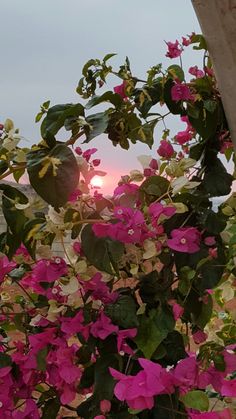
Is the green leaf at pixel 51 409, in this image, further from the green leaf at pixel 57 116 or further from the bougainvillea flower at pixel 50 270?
the green leaf at pixel 57 116

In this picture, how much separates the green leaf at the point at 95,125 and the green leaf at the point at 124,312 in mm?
241

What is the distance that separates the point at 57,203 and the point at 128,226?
4.3 inches

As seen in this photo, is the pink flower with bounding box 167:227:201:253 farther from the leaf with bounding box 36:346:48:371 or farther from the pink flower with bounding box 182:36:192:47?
the pink flower with bounding box 182:36:192:47

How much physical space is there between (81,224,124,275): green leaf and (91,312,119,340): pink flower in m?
0.09

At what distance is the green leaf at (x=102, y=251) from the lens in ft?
2.28

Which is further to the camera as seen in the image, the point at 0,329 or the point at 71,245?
the point at 0,329

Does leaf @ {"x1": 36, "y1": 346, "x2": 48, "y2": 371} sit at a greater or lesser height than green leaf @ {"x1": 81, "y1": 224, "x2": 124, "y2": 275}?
lesser

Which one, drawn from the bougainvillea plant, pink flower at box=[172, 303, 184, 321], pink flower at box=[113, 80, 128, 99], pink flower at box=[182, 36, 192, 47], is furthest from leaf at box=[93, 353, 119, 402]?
pink flower at box=[182, 36, 192, 47]

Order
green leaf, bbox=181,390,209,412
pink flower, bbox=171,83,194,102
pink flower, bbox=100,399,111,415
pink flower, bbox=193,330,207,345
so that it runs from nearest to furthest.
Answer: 1. green leaf, bbox=181,390,209,412
2. pink flower, bbox=100,399,111,415
3. pink flower, bbox=171,83,194,102
4. pink flower, bbox=193,330,207,345

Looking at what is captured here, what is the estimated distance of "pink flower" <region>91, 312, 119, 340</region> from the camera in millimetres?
745

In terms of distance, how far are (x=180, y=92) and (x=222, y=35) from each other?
0.68ft

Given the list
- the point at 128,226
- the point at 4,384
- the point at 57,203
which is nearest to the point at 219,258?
the point at 128,226

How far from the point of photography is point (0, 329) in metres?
1.06

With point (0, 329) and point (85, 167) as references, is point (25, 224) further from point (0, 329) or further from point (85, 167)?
point (0, 329)
